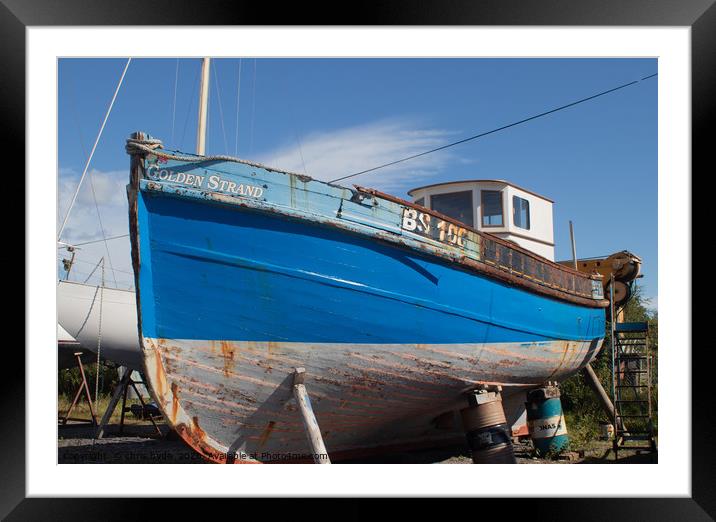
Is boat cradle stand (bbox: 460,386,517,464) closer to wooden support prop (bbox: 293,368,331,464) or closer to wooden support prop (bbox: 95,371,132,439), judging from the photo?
wooden support prop (bbox: 293,368,331,464)

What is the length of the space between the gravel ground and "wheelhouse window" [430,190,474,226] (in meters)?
2.94

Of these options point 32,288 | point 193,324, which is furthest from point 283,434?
point 32,288

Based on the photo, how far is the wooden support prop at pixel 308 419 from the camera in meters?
5.38

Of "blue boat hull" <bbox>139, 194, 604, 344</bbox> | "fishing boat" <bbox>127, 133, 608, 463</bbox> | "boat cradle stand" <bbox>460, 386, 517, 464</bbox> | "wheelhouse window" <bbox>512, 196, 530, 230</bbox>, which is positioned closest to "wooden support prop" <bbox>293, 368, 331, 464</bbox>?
"fishing boat" <bbox>127, 133, 608, 463</bbox>

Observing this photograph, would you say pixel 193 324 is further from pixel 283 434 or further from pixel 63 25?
pixel 63 25

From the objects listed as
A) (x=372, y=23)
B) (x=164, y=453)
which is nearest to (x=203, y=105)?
(x=372, y=23)

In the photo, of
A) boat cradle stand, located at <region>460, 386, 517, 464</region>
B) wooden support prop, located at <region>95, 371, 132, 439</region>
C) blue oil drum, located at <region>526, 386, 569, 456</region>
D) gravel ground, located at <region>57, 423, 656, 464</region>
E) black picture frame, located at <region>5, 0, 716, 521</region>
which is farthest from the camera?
wooden support prop, located at <region>95, 371, 132, 439</region>

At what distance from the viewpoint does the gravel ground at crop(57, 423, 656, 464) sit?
274 inches

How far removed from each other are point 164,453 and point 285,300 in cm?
353

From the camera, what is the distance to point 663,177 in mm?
5445

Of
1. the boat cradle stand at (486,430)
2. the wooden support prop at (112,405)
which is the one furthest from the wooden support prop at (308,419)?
the wooden support prop at (112,405)

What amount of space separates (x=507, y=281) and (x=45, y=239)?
439 cm

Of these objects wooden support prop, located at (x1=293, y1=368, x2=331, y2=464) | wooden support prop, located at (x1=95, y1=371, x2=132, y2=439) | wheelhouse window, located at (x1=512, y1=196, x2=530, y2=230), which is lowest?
wooden support prop, located at (x1=95, y1=371, x2=132, y2=439)

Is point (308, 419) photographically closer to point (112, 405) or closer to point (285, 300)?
point (285, 300)
